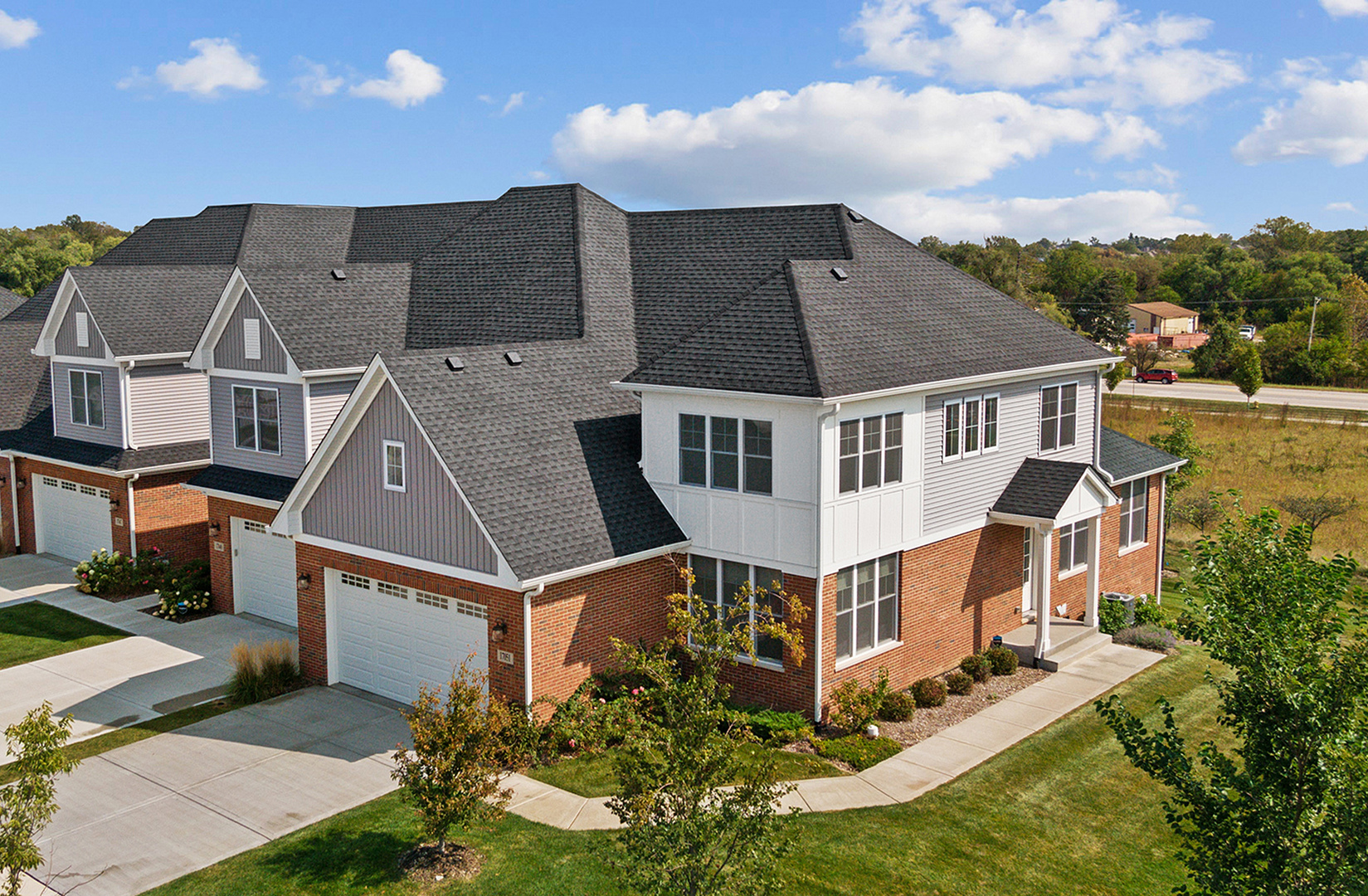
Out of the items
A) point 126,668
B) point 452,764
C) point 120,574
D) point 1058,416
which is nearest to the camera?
point 452,764

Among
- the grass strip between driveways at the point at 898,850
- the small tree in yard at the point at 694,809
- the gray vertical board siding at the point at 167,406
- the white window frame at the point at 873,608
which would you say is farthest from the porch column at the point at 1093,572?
the gray vertical board siding at the point at 167,406

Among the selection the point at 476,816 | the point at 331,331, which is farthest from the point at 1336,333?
the point at 476,816

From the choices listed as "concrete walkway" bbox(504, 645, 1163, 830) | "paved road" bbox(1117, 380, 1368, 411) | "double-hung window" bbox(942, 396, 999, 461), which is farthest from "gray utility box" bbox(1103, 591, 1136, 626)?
"paved road" bbox(1117, 380, 1368, 411)

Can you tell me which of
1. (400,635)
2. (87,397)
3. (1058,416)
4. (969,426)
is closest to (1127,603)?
(1058,416)

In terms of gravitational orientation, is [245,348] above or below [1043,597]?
above

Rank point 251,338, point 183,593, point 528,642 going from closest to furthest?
point 528,642
point 251,338
point 183,593

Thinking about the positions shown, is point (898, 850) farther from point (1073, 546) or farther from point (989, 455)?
point (1073, 546)

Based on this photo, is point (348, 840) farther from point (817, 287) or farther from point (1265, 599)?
point (817, 287)
